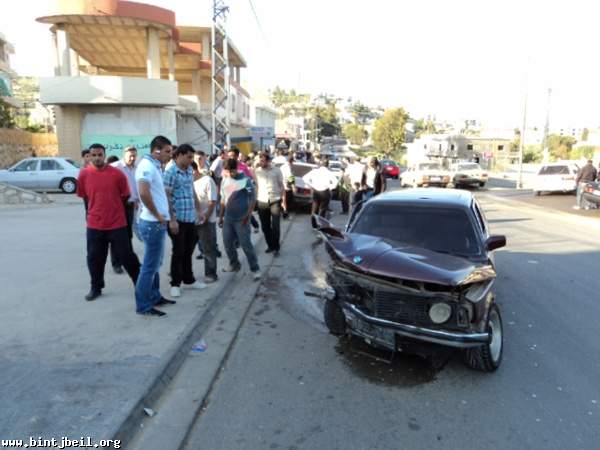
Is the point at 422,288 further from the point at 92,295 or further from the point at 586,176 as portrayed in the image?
the point at 586,176

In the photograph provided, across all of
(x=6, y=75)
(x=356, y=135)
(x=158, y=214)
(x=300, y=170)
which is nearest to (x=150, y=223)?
(x=158, y=214)

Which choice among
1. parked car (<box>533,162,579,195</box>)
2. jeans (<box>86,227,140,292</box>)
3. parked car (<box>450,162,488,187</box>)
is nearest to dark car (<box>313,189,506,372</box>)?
jeans (<box>86,227,140,292</box>)

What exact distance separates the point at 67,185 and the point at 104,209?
16419mm

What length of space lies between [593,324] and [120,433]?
5.05 metres

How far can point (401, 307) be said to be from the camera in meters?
3.93

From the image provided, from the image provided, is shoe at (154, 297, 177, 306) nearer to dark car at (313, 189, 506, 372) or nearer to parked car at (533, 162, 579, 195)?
dark car at (313, 189, 506, 372)

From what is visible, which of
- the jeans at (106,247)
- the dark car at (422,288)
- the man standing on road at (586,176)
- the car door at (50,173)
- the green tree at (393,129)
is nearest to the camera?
the dark car at (422,288)

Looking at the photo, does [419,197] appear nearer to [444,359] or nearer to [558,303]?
[444,359]

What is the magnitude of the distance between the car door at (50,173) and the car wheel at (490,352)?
765 inches

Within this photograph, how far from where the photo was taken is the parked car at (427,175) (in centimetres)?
2452

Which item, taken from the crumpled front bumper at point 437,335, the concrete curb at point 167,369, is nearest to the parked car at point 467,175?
the concrete curb at point 167,369

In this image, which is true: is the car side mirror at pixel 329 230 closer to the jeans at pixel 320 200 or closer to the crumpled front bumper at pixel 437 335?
the crumpled front bumper at pixel 437 335

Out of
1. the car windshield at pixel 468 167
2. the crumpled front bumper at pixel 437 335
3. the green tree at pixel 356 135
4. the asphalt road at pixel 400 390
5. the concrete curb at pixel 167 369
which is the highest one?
the green tree at pixel 356 135

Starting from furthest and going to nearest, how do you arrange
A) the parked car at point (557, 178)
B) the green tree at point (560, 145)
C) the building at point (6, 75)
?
1. the green tree at point (560, 145)
2. the building at point (6, 75)
3. the parked car at point (557, 178)
